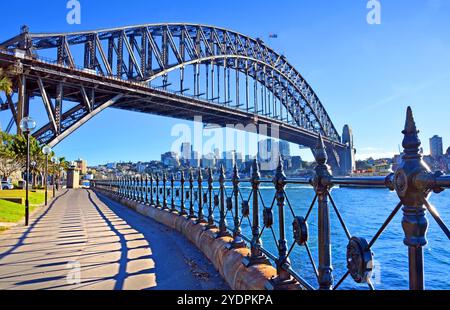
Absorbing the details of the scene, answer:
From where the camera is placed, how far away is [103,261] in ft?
16.5

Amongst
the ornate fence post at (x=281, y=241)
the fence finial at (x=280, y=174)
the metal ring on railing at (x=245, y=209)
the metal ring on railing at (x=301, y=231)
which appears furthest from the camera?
the metal ring on railing at (x=245, y=209)

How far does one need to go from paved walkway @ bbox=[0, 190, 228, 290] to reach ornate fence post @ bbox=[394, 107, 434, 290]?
276 centimetres

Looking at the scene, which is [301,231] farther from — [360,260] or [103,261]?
[103,261]

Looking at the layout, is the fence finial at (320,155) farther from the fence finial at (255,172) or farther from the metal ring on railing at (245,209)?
the metal ring on railing at (245,209)

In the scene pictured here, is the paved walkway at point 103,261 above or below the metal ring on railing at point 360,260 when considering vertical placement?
below

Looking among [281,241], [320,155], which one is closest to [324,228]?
[320,155]

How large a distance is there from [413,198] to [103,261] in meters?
4.55

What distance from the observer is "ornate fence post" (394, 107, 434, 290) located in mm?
1526

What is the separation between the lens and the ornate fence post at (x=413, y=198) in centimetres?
153

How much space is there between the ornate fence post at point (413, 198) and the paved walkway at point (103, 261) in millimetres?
2755

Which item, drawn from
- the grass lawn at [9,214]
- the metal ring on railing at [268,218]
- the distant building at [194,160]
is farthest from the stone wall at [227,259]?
the distant building at [194,160]

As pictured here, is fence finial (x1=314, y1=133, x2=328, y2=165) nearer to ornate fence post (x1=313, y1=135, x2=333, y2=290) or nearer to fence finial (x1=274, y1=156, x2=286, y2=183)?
ornate fence post (x1=313, y1=135, x2=333, y2=290)

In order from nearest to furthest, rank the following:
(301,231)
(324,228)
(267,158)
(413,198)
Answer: (413,198), (324,228), (301,231), (267,158)

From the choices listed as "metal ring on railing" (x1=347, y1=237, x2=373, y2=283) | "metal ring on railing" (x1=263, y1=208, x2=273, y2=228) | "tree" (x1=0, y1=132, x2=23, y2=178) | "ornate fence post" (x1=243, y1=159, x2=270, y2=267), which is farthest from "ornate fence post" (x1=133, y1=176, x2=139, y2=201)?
"tree" (x1=0, y1=132, x2=23, y2=178)
